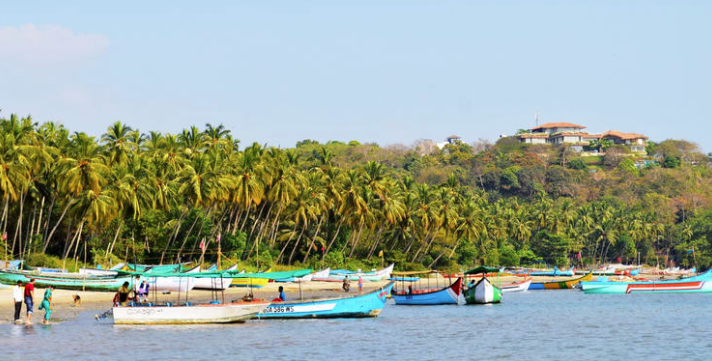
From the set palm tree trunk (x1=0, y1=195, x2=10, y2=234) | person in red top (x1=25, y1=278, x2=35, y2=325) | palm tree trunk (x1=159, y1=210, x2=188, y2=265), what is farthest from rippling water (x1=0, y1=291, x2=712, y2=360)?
palm tree trunk (x1=159, y1=210, x2=188, y2=265)

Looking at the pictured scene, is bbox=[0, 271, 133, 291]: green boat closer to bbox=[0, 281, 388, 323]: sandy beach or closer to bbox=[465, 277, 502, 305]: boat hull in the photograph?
bbox=[0, 281, 388, 323]: sandy beach

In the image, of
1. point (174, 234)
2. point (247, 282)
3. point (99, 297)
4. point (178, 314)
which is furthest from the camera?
point (174, 234)

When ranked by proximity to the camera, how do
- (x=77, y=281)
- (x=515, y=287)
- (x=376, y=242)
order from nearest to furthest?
1. (x=77, y=281)
2. (x=515, y=287)
3. (x=376, y=242)

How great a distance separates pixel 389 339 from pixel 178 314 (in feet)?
33.5

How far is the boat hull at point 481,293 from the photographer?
2662 inches

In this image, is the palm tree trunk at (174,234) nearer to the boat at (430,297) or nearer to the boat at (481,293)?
the boat at (430,297)

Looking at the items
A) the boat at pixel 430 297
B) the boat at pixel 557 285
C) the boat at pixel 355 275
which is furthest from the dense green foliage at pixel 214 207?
the boat at pixel 430 297

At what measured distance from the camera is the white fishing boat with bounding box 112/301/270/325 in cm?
4295

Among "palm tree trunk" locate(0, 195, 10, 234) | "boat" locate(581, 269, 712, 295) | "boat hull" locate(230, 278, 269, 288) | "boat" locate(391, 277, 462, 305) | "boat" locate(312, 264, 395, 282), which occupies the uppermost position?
"palm tree trunk" locate(0, 195, 10, 234)

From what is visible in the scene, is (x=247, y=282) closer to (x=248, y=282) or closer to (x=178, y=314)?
(x=248, y=282)

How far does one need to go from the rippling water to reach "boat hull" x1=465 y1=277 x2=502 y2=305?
9.10 metres

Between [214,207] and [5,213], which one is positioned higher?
[214,207]

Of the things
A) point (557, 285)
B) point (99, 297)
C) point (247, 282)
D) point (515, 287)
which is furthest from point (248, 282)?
point (557, 285)

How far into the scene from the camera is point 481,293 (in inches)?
2672
